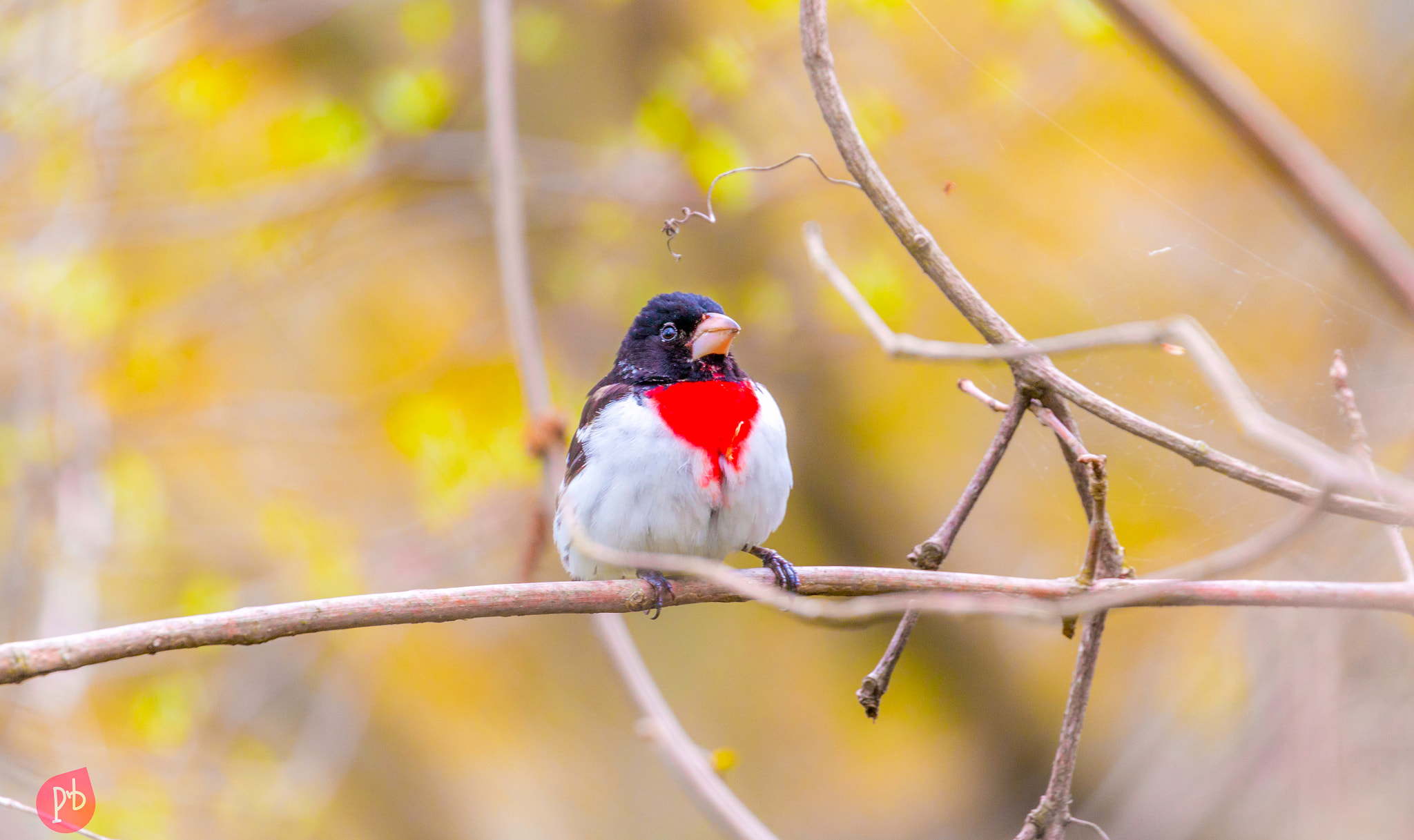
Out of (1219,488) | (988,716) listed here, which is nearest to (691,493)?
(1219,488)

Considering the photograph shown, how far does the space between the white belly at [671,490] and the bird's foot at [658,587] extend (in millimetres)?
162

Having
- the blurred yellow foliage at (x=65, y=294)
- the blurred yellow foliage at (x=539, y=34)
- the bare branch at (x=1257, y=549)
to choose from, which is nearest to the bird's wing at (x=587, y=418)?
the bare branch at (x=1257, y=549)

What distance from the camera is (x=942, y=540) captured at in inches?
98.5

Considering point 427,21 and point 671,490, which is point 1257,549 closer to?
point 671,490

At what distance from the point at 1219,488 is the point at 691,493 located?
6.31 feet

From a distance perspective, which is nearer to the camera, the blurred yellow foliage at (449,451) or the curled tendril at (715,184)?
the curled tendril at (715,184)

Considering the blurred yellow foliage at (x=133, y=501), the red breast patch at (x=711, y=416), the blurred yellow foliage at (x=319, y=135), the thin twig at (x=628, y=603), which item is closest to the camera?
the thin twig at (x=628, y=603)

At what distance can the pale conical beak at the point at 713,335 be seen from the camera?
12.0 feet

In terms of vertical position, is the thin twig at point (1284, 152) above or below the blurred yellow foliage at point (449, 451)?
above

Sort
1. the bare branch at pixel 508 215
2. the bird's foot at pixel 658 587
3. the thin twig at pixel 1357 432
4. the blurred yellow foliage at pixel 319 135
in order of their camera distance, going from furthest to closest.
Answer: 1. the blurred yellow foliage at pixel 319 135
2. the bare branch at pixel 508 215
3. the bird's foot at pixel 658 587
4. the thin twig at pixel 1357 432

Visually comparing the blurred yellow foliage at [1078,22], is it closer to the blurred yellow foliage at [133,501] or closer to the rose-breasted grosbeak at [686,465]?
the rose-breasted grosbeak at [686,465]

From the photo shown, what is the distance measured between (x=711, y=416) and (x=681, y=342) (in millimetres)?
401

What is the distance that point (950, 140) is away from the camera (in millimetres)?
5938

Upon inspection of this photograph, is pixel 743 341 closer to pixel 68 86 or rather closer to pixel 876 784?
pixel 876 784
